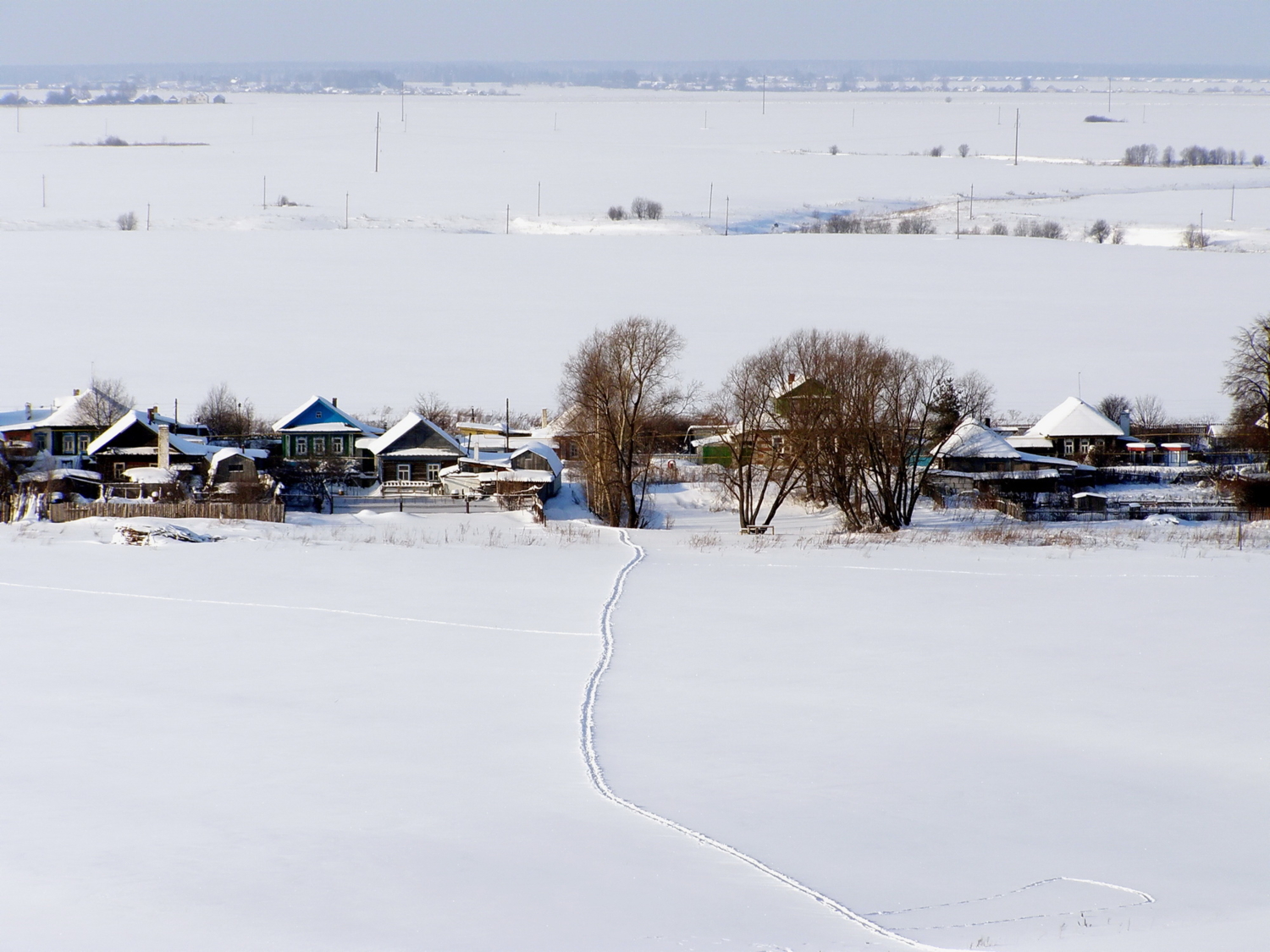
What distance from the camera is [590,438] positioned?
30.1m

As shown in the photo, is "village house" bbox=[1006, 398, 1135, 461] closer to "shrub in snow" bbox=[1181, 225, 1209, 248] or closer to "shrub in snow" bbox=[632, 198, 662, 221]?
"shrub in snow" bbox=[1181, 225, 1209, 248]

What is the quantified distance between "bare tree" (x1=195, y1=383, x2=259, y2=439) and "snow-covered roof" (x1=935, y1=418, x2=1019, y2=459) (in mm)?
19846

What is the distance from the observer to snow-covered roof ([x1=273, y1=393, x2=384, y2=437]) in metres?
34.0

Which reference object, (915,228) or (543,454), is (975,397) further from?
A: (915,228)

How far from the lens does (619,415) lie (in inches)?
1186

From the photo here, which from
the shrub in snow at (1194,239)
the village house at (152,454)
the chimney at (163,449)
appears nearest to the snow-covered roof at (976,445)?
the village house at (152,454)

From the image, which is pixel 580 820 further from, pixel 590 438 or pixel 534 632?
pixel 590 438

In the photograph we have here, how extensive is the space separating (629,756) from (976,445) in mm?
23560

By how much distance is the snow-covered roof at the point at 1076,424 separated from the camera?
3566cm

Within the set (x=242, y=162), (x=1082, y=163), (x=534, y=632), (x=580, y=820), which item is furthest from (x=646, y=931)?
(x=1082, y=163)

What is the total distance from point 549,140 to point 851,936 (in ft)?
399

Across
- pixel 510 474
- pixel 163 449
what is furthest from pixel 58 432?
pixel 510 474

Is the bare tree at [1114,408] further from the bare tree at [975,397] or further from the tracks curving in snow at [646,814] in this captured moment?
the tracks curving in snow at [646,814]

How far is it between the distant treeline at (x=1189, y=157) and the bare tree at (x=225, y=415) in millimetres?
95275
